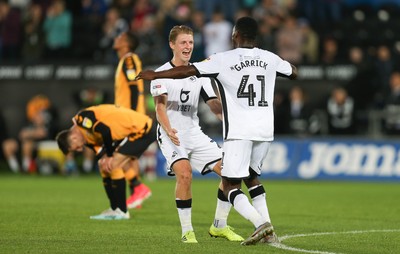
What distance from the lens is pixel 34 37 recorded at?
24.5 m

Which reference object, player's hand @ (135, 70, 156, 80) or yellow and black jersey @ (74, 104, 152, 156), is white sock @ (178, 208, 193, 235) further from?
yellow and black jersey @ (74, 104, 152, 156)

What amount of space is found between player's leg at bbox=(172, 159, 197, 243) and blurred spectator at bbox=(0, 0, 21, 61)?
50.5 ft

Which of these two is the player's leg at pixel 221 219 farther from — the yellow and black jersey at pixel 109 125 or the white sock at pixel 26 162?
the white sock at pixel 26 162

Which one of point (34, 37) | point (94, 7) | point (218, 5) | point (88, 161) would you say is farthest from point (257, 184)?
point (94, 7)

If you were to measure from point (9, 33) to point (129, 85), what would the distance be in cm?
1126

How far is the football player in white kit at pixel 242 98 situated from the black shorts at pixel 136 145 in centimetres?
357

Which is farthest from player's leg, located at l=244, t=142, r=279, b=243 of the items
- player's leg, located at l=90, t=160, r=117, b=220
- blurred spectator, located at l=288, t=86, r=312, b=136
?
blurred spectator, located at l=288, t=86, r=312, b=136

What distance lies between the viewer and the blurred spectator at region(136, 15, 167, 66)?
2298 cm

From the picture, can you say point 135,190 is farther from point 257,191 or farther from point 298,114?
point 298,114

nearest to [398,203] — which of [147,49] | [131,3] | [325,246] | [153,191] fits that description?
[153,191]

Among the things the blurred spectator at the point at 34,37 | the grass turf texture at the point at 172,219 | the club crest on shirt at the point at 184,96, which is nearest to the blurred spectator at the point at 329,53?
the grass turf texture at the point at 172,219

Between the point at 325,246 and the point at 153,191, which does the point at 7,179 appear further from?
the point at 325,246

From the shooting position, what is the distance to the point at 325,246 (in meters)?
9.56

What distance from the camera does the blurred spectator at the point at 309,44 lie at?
22922mm
